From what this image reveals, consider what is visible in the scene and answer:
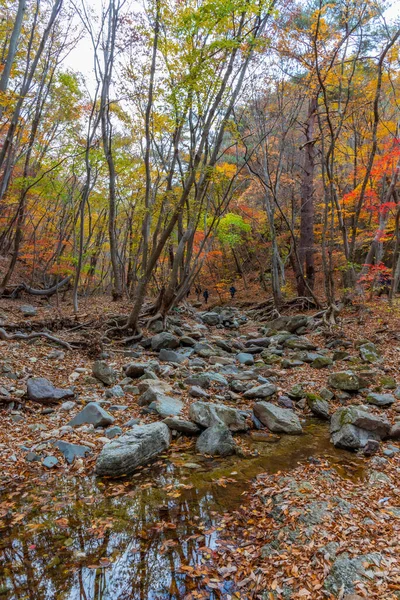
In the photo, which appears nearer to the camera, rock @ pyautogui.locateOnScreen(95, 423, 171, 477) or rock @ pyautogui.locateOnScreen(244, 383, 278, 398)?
rock @ pyautogui.locateOnScreen(95, 423, 171, 477)

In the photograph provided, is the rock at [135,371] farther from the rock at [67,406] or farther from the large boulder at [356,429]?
the large boulder at [356,429]

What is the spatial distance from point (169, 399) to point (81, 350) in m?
3.53

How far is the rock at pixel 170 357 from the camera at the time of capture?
935cm

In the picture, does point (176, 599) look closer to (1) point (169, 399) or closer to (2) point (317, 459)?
(2) point (317, 459)

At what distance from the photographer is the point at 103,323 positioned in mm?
10555

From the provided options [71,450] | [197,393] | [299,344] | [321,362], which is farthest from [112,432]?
[299,344]

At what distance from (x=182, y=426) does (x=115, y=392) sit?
1856 millimetres

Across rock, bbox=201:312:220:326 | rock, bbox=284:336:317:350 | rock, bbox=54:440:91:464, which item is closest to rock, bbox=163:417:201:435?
rock, bbox=54:440:91:464

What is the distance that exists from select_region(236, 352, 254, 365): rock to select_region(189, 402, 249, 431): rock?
3.84 meters

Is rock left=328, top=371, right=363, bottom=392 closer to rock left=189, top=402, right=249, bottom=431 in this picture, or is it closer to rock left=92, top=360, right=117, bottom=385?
rock left=189, top=402, right=249, bottom=431

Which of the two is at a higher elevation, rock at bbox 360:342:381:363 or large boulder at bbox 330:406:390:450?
rock at bbox 360:342:381:363

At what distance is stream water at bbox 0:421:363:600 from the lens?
2.76m

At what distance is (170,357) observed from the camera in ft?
30.9

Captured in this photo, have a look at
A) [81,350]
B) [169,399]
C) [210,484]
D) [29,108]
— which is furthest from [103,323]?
[29,108]
